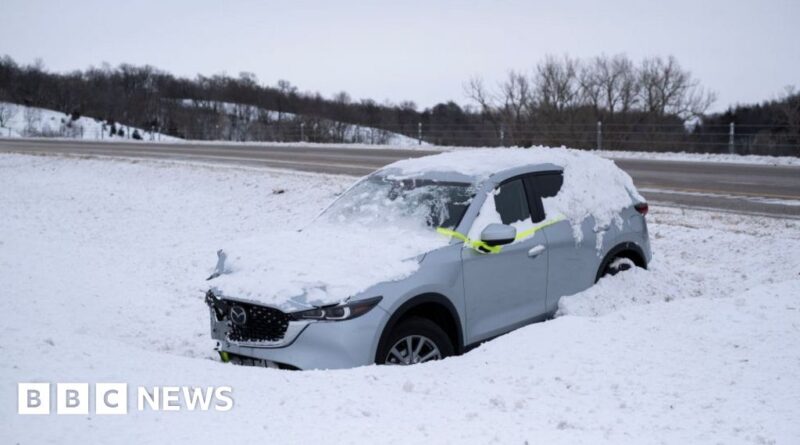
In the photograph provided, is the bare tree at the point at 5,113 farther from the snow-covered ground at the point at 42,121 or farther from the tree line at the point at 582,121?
the tree line at the point at 582,121

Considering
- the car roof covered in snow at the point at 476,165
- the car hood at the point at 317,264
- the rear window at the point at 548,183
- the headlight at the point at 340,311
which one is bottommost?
the headlight at the point at 340,311

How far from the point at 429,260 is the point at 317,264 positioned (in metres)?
0.80

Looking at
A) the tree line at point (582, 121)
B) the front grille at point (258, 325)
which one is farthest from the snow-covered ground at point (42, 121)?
the front grille at point (258, 325)

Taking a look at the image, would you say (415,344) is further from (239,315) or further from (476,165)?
(476,165)

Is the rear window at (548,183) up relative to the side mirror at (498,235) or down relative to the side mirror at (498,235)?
up

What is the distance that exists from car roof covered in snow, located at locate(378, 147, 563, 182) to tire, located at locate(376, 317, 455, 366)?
153 cm

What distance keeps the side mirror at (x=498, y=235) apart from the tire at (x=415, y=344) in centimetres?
81

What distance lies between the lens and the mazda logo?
5.01 meters

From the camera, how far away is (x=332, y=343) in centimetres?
464

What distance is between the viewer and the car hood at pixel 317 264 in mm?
4805

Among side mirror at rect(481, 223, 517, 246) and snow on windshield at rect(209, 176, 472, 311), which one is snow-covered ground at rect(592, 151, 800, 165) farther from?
side mirror at rect(481, 223, 517, 246)

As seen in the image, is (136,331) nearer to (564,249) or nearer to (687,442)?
(564,249)

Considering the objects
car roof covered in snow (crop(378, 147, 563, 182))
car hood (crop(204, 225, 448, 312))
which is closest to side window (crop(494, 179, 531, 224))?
car roof covered in snow (crop(378, 147, 563, 182))

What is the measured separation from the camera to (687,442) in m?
3.67
